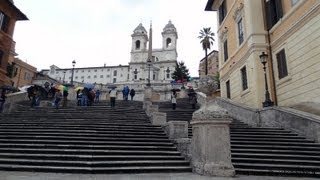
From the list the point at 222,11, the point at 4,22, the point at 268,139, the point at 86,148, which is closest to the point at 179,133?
the point at 86,148

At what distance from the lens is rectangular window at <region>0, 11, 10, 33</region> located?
82.7 ft

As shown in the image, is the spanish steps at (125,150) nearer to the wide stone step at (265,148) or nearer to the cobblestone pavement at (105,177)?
the wide stone step at (265,148)

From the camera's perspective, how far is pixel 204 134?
24.1ft

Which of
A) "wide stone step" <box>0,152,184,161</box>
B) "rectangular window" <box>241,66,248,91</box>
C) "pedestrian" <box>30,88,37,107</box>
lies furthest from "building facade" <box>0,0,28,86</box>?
"rectangular window" <box>241,66,248,91</box>

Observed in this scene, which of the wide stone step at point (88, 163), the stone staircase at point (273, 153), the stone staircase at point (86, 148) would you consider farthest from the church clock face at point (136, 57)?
the wide stone step at point (88, 163)

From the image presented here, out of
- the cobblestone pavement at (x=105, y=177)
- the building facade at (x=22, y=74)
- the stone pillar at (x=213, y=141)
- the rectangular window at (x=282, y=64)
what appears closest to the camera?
the cobblestone pavement at (x=105, y=177)

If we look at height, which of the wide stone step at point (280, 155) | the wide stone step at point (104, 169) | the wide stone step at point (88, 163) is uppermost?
the wide stone step at point (280, 155)

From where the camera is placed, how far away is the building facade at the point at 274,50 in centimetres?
1290

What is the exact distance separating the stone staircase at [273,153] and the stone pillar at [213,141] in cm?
101

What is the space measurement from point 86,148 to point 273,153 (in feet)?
21.6

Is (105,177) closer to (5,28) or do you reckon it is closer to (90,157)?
(90,157)

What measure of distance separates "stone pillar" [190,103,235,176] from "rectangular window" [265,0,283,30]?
39.6 feet

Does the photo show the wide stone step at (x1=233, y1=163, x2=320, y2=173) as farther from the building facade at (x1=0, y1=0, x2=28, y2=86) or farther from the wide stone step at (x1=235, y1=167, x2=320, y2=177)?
the building facade at (x1=0, y1=0, x2=28, y2=86)

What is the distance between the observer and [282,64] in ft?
51.4
